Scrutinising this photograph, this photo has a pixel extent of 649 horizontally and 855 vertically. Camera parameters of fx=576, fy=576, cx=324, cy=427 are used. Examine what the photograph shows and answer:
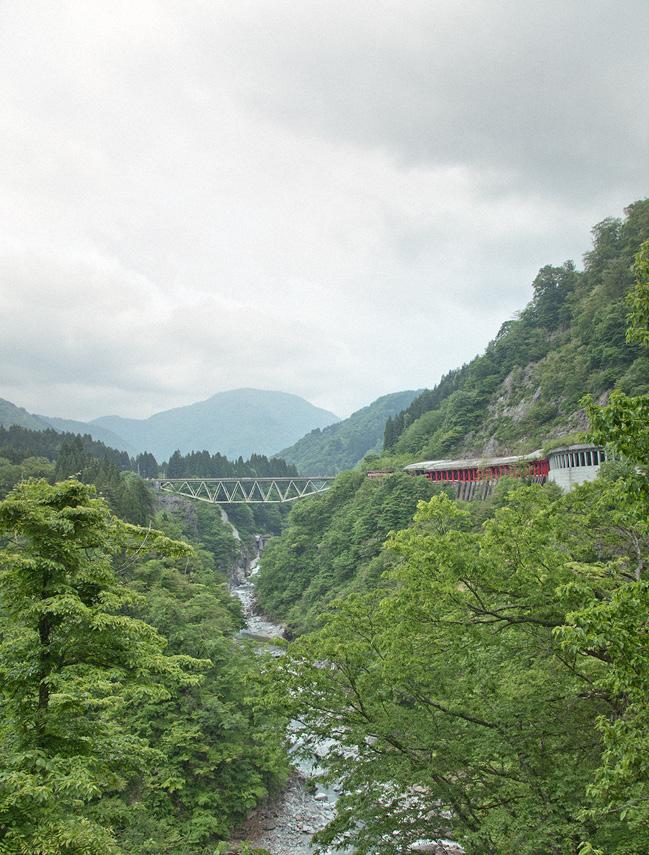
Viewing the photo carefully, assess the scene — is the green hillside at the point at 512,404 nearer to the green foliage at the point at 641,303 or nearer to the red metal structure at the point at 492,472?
the red metal structure at the point at 492,472

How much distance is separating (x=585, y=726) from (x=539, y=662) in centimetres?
126

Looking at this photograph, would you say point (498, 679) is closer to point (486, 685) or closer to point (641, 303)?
point (486, 685)

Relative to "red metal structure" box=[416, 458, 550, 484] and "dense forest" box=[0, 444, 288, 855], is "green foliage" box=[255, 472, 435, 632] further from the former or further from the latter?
"dense forest" box=[0, 444, 288, 855]

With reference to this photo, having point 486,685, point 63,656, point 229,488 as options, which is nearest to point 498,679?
point 486,685

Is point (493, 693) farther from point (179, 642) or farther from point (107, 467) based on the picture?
point (107, 467)

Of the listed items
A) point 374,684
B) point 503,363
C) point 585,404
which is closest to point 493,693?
point 374,684

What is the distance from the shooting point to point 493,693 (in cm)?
1183

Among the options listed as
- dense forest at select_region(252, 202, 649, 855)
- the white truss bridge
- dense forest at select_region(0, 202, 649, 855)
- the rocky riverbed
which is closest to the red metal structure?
the white truss bridge

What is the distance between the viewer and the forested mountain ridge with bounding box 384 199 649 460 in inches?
1908

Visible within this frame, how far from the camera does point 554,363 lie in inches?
2395

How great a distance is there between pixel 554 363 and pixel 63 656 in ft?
197

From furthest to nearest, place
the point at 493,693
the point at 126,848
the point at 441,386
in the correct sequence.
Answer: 1. the point at 441,386
2. the point at 126,848
3. the point at 493,693

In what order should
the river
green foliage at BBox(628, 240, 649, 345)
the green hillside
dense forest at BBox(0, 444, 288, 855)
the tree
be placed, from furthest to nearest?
the green hillside < the river < the tree < dense forest at BBox(0, 444, 288, 855) < green foliage at BBox(628, 240, 649, 345)

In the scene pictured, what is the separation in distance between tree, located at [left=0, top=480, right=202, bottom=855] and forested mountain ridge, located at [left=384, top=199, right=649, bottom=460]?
36.1 meters
